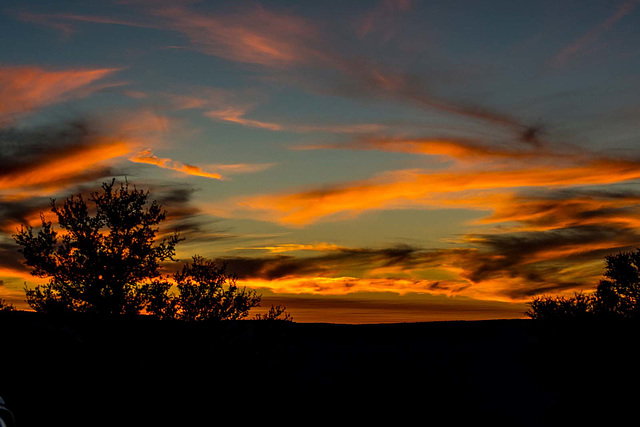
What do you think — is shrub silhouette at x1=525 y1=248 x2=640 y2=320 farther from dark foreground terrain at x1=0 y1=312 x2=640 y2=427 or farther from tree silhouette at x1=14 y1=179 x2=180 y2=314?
tree silhouette at x1=14 y1=179 x2=180 y2=314

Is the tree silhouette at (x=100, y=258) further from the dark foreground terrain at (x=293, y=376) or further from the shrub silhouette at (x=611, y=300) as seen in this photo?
the shrub silhouette at (x=611, y=300)

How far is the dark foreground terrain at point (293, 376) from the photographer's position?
19312mm

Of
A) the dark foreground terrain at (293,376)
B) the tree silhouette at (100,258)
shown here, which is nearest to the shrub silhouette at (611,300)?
the dark foreground terrain at (293,376)

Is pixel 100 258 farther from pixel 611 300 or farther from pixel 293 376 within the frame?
pixel 611 300

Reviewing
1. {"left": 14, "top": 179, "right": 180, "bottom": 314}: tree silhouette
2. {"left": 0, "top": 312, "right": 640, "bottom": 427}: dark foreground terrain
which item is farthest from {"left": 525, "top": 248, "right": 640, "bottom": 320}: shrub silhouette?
{"left": 14, "top": 179, "right": 180, "bottom": 314}: tree silhouette

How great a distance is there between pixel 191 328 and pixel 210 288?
11.9m

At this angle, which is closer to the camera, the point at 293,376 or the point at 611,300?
the point at 293,376

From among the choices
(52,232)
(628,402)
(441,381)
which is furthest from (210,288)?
(628,402)

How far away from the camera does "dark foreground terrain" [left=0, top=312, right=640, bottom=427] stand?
19.3 meters

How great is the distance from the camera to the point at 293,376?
26.7 meters

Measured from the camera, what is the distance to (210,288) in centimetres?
3834

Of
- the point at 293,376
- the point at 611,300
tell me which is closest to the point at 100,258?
the point at 293,376

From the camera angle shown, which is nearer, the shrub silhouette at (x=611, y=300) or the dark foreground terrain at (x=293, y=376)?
the dark foreground terrain at (x=293, y=376)

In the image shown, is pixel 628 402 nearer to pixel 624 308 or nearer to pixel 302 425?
pixel 302 425
